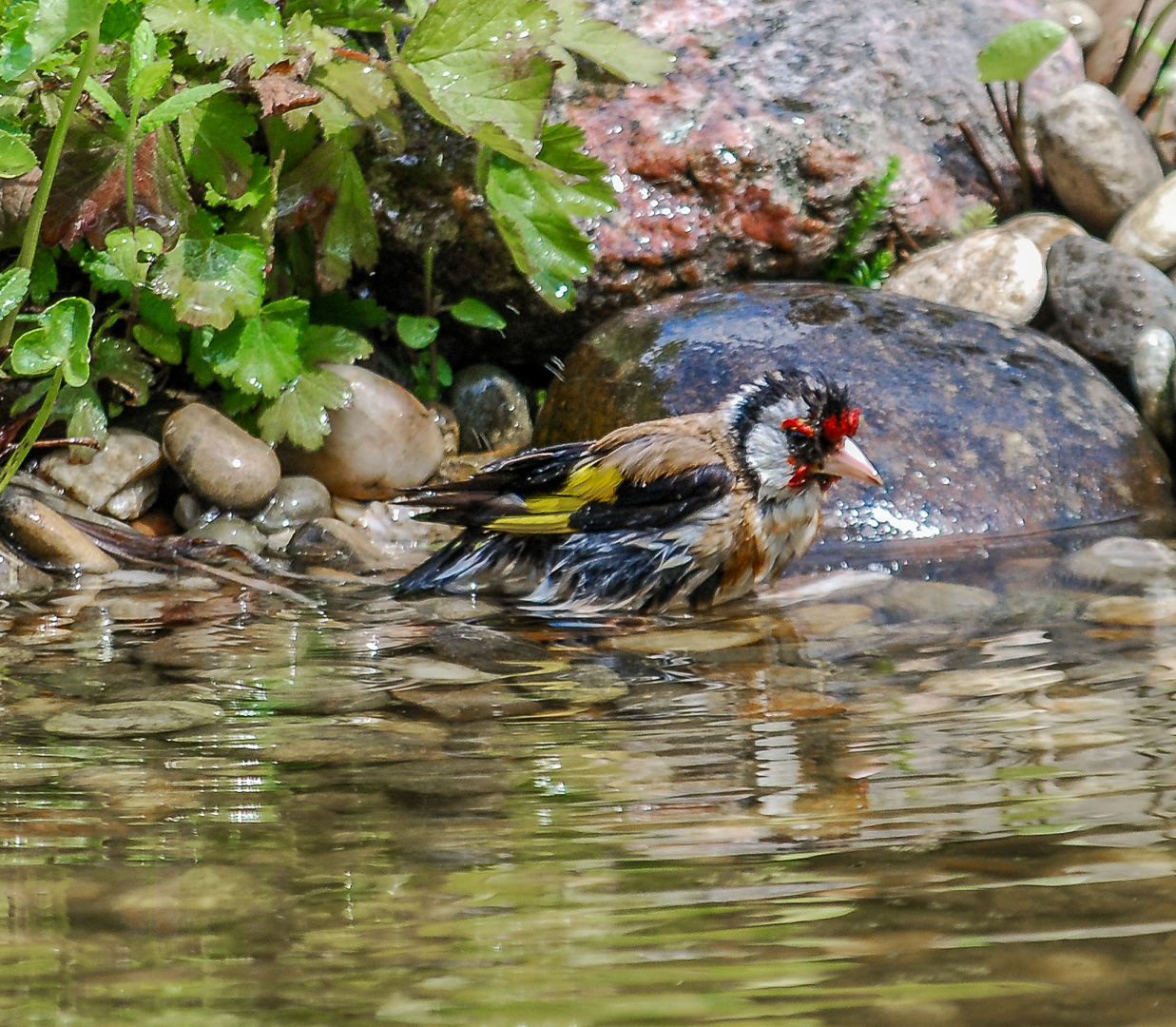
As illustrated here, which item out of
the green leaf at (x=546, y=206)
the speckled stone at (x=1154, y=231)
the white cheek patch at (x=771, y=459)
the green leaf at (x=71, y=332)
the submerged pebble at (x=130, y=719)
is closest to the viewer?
the submerged pebble at (x=130, y=719)

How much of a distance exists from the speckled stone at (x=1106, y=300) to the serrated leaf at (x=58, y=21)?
4.55 m

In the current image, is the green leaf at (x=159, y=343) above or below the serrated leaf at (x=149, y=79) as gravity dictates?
below

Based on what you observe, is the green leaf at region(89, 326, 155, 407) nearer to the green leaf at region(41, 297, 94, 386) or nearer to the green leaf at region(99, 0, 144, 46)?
the green leaf at region(99, 0, 144, 46)

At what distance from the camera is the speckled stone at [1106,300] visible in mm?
6145

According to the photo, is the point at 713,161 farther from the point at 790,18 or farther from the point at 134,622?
the point at 134,622

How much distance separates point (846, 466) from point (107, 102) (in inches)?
99.2

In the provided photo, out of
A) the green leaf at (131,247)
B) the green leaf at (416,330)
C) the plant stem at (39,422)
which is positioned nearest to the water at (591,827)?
the plant stem at (39,422)

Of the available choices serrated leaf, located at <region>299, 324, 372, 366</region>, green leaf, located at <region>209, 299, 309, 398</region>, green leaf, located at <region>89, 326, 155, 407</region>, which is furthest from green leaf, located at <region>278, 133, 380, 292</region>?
green leaf, located at <region>89, 326, 155, 407</region>

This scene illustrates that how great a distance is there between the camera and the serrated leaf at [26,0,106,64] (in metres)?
3.40

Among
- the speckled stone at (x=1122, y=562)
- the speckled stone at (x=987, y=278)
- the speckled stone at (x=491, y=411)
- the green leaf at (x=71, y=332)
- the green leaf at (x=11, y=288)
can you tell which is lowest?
the speckled stone at (x=491, y=411)

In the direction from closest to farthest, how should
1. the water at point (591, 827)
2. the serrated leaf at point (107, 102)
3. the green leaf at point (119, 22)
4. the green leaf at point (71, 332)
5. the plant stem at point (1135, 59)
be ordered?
the water at point (591, 827) < the green leaf at point (71, 332) < the serrated leaf at point (107, 102) < the green leaf at point (119, 22) < the plant stem at point (1135, 59)

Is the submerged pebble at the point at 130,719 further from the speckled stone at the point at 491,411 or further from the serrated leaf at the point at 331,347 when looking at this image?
the speckled stone at the point at 491,411

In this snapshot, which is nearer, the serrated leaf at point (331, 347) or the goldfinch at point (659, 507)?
the goldfinch at point (659, 507)

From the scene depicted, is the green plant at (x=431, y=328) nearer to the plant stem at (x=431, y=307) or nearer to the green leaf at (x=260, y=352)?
the plant stem at (x=431, y=307)
